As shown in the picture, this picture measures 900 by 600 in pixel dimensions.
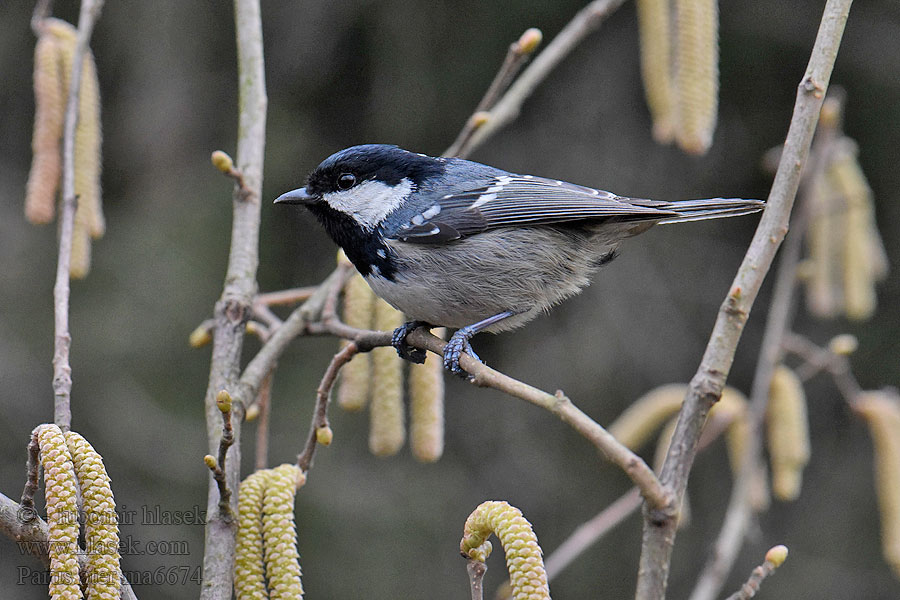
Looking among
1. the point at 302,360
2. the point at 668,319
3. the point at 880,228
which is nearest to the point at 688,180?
the point at 668,319

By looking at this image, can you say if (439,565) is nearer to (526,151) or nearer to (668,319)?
(668,319)

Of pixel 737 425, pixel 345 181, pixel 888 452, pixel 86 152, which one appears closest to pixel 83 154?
pixel 86 152

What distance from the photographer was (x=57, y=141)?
2.25 meters

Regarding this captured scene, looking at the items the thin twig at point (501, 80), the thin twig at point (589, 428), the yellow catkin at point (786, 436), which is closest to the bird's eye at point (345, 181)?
A: the thin twig at point (501, 80)

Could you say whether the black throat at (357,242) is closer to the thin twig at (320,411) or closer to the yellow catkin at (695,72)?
the thin twig at (320,411)

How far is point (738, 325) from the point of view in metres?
1.71

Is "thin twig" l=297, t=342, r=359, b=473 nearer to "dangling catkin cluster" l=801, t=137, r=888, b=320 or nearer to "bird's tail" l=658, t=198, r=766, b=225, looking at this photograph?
"bird's tail" l=658, t=198, r=766, b=225

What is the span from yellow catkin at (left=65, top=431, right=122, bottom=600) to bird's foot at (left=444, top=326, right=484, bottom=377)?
0.94 m

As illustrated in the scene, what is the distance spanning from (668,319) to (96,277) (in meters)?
3.04

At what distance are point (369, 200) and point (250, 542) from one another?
4.13 ft

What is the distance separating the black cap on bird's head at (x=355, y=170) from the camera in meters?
2.58

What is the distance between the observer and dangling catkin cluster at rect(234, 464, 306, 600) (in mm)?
1478

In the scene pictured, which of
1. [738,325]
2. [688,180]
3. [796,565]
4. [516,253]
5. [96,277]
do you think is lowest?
[796,565]

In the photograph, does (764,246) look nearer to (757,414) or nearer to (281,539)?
(757,414)
